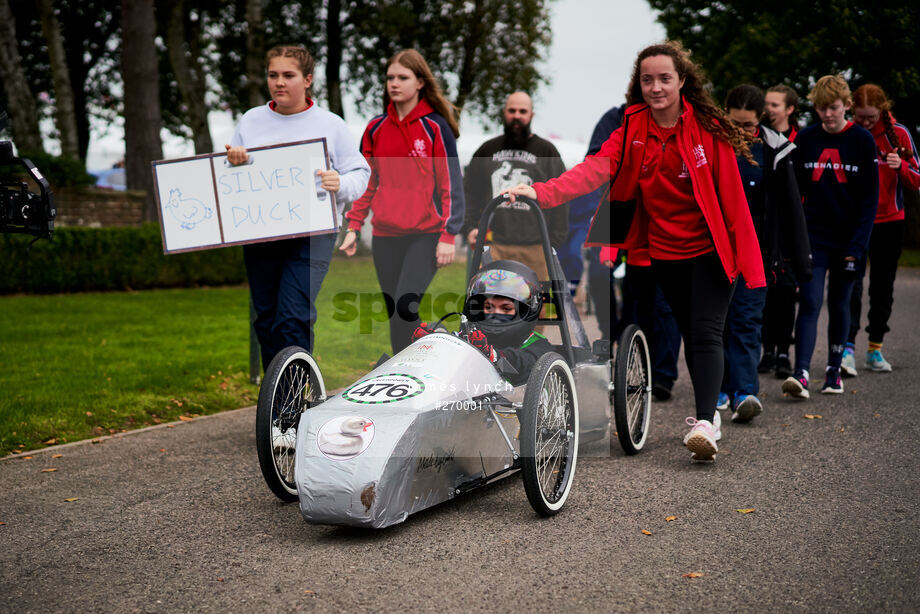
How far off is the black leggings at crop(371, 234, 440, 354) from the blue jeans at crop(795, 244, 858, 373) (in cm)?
282

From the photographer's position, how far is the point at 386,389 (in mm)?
4051

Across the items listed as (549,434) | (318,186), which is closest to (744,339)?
(549,434)

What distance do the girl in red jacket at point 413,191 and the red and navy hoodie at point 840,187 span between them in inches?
108

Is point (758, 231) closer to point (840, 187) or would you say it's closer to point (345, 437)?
point (840, 187)

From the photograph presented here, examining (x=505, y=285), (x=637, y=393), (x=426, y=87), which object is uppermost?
(x=426, y=87)

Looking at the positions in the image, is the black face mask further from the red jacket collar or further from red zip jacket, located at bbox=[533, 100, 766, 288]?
red zip jacket, located at bbox=[533, 100, 766, 288]

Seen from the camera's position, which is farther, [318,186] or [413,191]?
[413,191]

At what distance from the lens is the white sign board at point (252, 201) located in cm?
532

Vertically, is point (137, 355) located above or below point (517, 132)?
below

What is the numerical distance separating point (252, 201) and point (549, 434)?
225 cm

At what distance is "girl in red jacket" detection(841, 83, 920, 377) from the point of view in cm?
784

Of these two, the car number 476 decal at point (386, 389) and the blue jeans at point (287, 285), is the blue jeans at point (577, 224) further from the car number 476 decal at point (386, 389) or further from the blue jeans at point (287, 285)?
the car number 476 decal at point (386, 389)

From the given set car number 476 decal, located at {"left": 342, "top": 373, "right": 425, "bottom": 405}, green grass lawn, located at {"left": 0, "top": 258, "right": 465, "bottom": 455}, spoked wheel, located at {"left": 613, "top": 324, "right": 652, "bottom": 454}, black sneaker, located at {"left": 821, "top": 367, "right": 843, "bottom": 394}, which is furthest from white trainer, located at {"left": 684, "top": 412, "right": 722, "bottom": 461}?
green grass lawn, located at {"left": 0, "top": 258, "right": 465, "bottom": 455}

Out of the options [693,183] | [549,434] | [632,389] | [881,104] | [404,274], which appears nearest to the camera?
[549,434]
